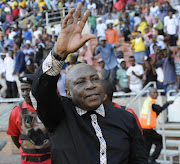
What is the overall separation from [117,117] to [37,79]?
0.66 meters

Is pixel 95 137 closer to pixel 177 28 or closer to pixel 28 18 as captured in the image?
pixel 177 28

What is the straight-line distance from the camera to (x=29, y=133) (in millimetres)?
4527

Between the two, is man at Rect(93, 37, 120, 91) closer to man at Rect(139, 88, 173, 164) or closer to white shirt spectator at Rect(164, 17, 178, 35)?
white shirt spectator at Rect(164, 17, 178, 35)

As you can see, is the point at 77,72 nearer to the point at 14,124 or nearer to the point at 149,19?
the point at 14,124

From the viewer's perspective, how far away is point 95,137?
2473mm

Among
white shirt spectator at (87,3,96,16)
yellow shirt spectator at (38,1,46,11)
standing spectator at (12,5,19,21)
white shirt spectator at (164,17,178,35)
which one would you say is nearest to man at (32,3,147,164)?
white shirt spectator at (164,17,178,35)

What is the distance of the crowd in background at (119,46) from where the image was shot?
10609mm

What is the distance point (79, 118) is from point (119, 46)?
37.7 feet

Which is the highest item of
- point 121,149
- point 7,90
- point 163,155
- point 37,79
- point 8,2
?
point 8,2

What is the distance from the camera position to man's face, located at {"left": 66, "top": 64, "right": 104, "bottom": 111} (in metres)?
2.51

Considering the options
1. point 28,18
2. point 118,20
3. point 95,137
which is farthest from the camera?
point 28,18

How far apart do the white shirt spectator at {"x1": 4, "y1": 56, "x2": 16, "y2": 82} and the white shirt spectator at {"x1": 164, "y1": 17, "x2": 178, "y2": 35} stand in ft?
18.3

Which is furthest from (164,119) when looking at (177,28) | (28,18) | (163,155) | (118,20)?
(28,18)

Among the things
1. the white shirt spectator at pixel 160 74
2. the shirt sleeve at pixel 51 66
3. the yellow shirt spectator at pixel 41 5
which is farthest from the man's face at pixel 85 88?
the yellow shirt spectator at pixel 41 5
